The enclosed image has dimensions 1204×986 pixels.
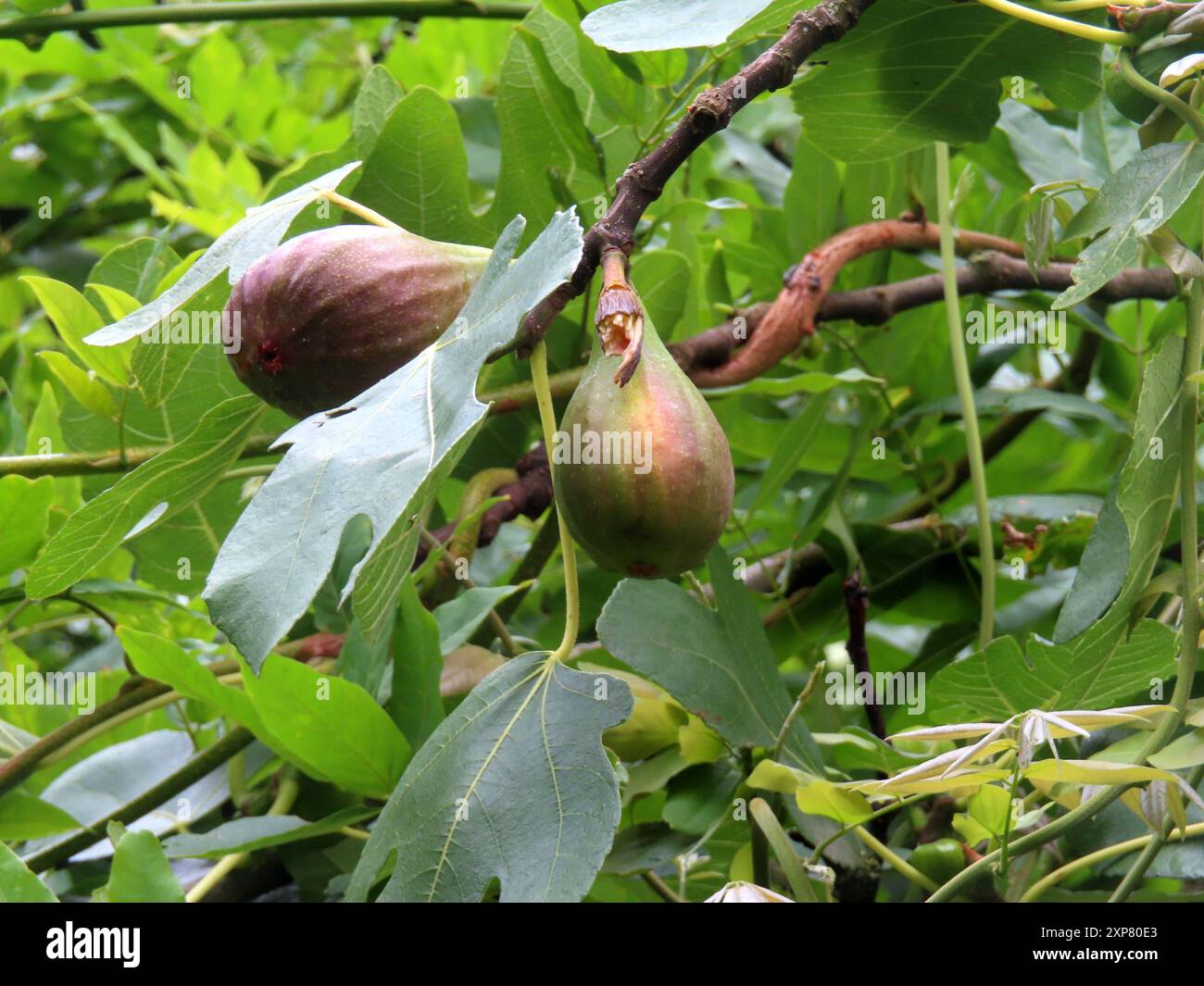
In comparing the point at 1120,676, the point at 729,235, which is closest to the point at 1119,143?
the point at 729,235

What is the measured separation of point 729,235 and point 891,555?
41 centimetres

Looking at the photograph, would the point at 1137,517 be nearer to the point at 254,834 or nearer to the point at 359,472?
the point at 359,472

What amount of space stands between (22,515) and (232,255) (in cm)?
36

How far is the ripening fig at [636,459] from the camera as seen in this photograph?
1.91ft

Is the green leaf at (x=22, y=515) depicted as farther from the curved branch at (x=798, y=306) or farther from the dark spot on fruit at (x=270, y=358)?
the curved branch at (x=798, y=306)

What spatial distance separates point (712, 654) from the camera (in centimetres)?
80

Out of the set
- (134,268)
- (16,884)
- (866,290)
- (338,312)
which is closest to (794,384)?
(866,290)

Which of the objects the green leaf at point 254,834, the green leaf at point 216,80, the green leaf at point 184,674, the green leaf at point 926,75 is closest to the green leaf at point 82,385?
the green leaf at point 184,674

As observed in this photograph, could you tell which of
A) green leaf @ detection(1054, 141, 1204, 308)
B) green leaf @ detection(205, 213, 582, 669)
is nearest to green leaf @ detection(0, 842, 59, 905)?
green leaf @ detection(205, 213, 582, 669)

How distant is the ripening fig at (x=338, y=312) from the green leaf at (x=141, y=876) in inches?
9.9

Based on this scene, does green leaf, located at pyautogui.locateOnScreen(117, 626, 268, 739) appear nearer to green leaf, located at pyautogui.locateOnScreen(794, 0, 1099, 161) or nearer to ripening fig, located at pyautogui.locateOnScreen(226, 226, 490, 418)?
ripening fig, located at pyautogui.locateOnScreen(226, 226, 490, 418)

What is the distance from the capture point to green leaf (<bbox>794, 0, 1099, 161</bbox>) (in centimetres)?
77

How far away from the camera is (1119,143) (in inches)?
45.9

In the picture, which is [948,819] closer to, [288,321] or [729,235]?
[288,321]
